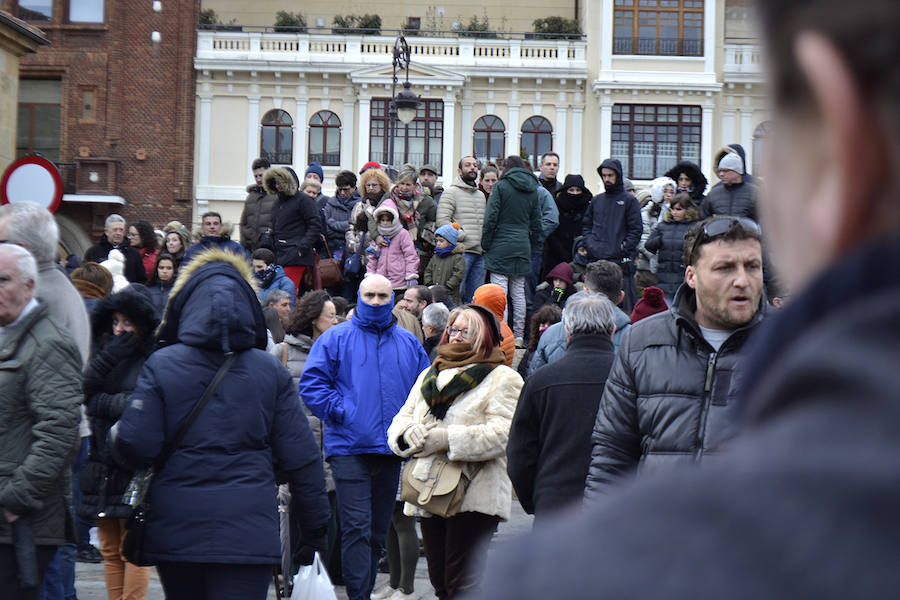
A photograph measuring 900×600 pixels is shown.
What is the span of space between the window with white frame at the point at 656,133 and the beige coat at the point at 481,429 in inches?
1490

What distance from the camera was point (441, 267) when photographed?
15391 mm

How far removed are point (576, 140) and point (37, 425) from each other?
133 feet

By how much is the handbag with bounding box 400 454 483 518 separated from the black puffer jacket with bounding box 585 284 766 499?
8.82 ft

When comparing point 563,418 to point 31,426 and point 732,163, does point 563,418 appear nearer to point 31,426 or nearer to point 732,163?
point 31,426

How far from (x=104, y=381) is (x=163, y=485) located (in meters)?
A: 1.68

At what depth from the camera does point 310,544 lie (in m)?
6.36

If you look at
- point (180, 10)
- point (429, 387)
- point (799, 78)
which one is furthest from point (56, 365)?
point (180, 10)

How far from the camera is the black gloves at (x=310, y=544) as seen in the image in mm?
6201

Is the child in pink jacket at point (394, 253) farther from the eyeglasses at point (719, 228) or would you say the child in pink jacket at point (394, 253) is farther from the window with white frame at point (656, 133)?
the window with white frame at point (656, 133)

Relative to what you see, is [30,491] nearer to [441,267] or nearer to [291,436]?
[291,436]

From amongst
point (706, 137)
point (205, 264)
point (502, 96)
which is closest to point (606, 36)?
point (502, 96)

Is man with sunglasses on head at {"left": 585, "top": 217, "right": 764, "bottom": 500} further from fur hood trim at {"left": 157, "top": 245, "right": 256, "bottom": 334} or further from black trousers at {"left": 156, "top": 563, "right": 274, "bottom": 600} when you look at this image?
fur hood trim at {"left": 157, "top": 245, "right": 256, "bottom": 334}

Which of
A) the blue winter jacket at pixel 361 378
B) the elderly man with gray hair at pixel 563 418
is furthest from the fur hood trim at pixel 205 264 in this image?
the blue winter jacket at pixel 361 378

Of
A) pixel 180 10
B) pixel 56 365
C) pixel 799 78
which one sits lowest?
pixel 56 365
